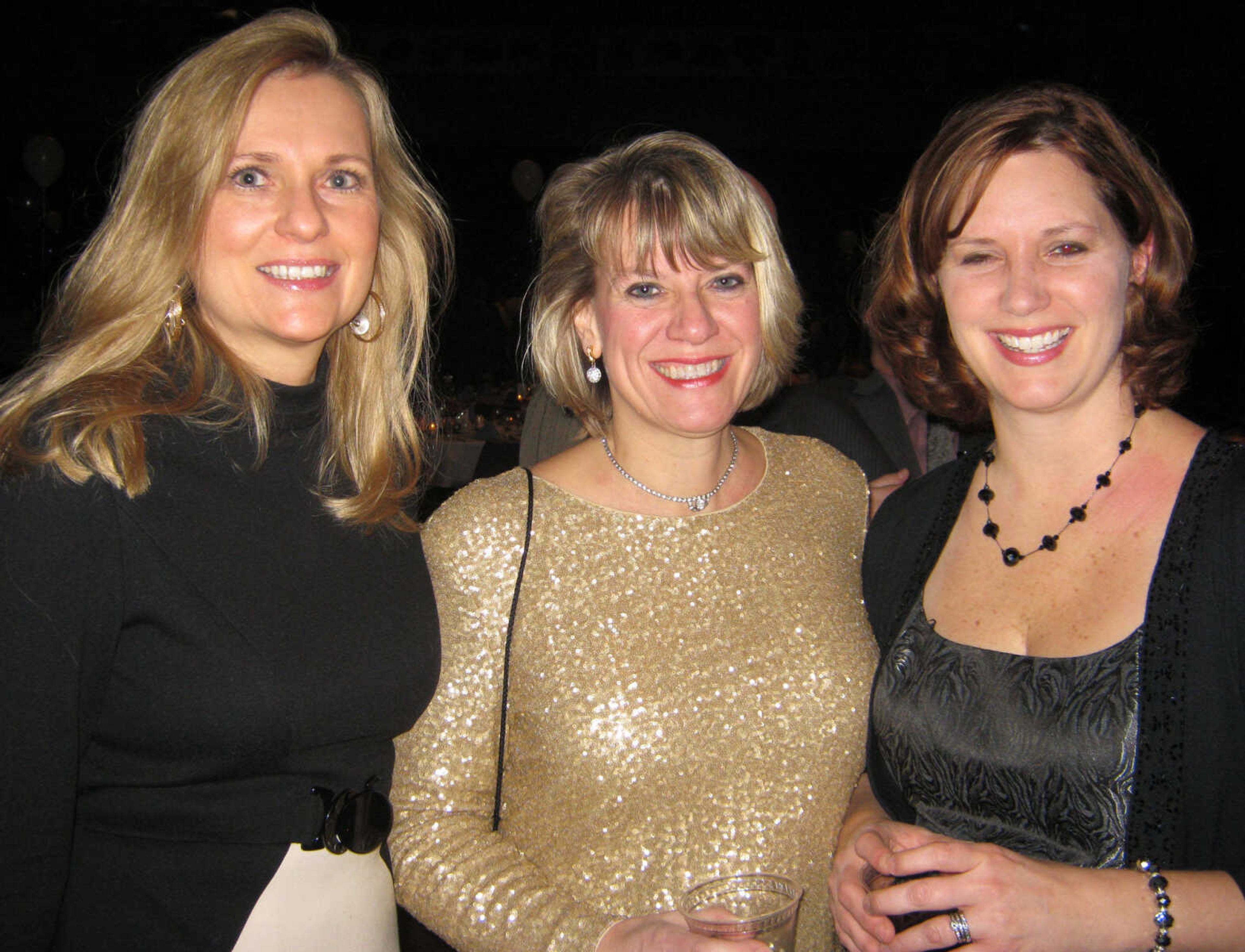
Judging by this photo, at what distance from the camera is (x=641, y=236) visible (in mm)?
1946

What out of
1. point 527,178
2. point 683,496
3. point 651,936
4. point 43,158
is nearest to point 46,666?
point 651,936

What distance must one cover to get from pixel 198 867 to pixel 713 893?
0.76 metres

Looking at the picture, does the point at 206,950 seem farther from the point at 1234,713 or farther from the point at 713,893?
the point at 1234,713

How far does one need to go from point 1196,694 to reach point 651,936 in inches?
35.8

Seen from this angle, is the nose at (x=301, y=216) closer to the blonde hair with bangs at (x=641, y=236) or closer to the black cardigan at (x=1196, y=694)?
the blonde hair with bangs at (x=641, y=236)

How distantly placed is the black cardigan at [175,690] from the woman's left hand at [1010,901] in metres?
0.85

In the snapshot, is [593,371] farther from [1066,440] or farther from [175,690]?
[175,690]

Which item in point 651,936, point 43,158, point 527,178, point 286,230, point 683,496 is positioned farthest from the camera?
point 527,178

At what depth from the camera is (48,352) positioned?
162 cm

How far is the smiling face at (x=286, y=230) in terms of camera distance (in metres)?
1.68

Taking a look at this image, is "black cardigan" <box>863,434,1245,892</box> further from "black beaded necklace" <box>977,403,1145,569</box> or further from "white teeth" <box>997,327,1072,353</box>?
"white teeth" <box>997,327,1072,353</box>

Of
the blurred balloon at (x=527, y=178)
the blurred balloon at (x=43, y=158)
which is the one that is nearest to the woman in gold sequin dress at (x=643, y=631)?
the blurred balloon at (x=527, y=178)

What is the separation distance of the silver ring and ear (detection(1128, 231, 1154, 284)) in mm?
1135

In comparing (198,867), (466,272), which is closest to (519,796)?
(198,867)
